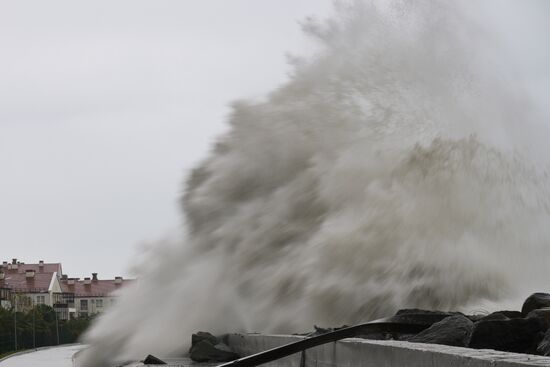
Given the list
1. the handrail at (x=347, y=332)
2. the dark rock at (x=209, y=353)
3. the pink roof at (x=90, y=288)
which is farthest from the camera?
the pink roof at (x=90, y=288)

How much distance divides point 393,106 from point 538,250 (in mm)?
3536

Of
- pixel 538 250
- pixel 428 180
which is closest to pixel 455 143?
pixel 428 180

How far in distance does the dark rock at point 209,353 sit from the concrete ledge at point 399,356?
8.28 feet

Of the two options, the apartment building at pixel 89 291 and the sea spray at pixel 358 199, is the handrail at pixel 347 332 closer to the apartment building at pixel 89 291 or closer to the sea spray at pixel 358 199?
the sea spray at pixel 358 199

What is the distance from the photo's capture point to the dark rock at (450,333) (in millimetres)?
5551

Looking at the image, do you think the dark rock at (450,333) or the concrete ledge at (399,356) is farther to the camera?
the dark rock at (450,333)

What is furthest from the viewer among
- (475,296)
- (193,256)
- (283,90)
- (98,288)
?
(98,288)

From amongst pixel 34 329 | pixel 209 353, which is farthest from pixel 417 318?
pixel 34 329

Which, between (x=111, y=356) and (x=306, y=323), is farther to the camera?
(x=111, y=356)

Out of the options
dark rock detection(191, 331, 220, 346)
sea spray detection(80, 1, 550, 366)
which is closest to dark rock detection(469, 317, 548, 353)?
sea spray detection(80, 1, 550, 366)

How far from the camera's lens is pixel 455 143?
13.0 meters

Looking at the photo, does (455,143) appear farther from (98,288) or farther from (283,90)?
(98,288)

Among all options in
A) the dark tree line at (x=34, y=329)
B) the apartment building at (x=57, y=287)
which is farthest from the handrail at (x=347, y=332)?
the apartment building at (x=57, y=287)

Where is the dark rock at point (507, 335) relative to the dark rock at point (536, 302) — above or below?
below
